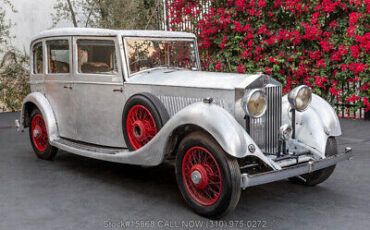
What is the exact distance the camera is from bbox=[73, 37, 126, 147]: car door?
4.64 m

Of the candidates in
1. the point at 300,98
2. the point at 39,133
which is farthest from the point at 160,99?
the point at 39,133

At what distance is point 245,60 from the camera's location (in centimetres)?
902

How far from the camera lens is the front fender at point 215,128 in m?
3.23

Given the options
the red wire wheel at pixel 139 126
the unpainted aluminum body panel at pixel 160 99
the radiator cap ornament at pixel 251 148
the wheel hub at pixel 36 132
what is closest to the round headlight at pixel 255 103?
the unpainted aluminum body panel at pixel 160 99

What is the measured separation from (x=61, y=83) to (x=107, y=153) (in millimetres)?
1335

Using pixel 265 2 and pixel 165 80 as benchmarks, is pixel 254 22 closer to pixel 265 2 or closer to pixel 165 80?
pixel 265 2

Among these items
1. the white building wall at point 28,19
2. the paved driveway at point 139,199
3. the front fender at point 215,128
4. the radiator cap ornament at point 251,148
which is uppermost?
the white building wall at point 28,19

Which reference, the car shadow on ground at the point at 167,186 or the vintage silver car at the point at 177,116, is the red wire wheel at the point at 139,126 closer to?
the vintage silver car at the point at 177,116

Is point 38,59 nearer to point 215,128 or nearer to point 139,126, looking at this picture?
point 139,126

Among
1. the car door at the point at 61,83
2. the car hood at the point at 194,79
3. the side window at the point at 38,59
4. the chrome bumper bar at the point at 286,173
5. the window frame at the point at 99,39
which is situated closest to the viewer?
the chrome bumper bar at the point at 286,173

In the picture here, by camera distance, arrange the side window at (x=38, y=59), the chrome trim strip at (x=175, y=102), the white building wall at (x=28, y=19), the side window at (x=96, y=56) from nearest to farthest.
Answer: the chrome trim strip at (x=175, y=102) → the side window at (x=96, y=56) → the side window at (x=38, y=59) → the white building wall at (x=28, y=19)

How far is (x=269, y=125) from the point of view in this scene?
3908 millimetres

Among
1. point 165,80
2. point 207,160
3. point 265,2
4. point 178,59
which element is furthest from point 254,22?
point 207,160

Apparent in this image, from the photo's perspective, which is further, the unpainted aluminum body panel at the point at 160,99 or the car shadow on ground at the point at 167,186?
the car shadow on ground at the point at 167,186
